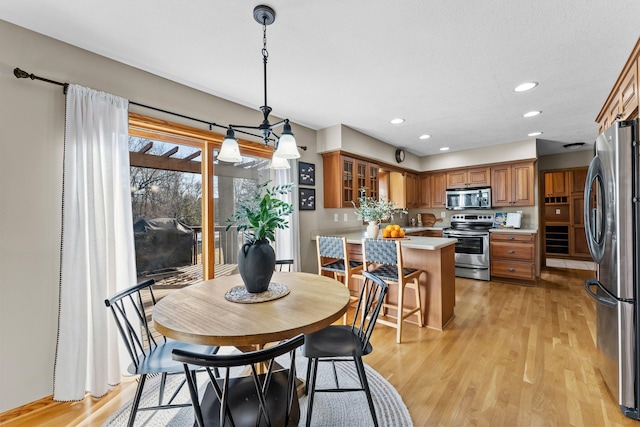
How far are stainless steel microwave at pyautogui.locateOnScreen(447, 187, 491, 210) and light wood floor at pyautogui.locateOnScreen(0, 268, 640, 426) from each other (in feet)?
7.29

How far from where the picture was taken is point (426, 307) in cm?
295

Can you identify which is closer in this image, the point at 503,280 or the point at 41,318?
the point at 41,318

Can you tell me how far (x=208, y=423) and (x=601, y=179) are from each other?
270 centimetres

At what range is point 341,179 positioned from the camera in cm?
381

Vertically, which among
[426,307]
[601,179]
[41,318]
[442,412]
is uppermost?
[601,179]

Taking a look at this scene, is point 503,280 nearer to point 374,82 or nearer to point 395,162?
point 395,162

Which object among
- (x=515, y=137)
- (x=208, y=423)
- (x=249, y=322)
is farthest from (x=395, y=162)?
(x=208, y=423)

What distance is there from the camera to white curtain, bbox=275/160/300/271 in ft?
10.7

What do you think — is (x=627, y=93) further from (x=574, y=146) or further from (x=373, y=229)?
(x=574, y=146)

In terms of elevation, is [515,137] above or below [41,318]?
above

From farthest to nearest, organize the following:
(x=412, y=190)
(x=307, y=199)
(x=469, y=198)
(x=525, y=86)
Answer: (x=412, y=190), (x=469, y=198), (x=307, y=199), (x=525, y=86)

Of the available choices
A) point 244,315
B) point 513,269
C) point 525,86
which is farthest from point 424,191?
point 244,315

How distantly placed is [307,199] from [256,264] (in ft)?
6.99

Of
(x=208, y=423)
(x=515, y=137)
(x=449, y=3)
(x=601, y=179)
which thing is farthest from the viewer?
(x=515, y=137)
